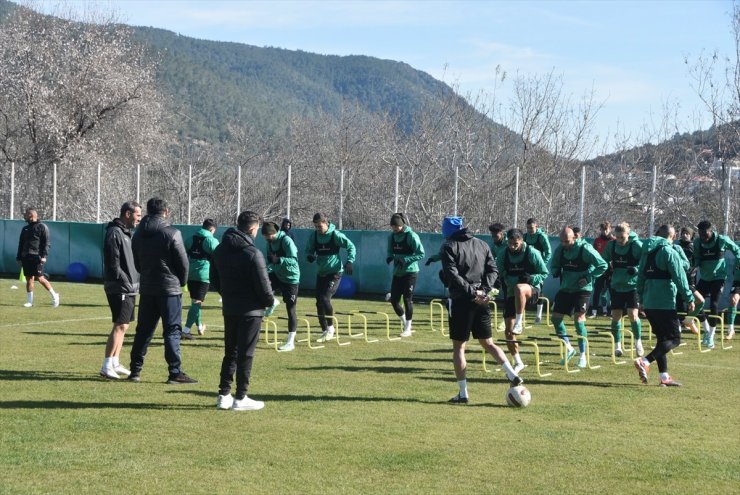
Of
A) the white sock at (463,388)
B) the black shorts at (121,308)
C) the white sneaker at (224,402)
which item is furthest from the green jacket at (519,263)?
the white sneaker at (224,402)

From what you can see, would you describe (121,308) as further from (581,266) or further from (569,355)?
(581,266)

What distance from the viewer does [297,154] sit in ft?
188

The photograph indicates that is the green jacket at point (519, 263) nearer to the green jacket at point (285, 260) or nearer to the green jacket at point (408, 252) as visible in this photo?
the green jacket at point (408, 252)

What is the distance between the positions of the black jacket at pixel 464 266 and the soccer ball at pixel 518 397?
43.1 inches

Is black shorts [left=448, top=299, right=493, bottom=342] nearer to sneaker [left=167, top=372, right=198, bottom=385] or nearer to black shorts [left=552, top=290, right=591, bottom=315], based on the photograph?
sneaker [left=167, top=372, right=198, bottom=385]

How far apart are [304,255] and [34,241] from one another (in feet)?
28.3

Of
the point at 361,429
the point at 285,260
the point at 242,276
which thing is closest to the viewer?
the point at 361,429

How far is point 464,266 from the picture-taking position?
35.0 ft

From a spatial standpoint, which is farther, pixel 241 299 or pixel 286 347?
pixel 286 347

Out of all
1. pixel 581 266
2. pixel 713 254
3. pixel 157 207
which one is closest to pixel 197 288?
pixel 157 207

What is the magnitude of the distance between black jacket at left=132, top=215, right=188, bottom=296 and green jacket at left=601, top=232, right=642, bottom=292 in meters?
6.75

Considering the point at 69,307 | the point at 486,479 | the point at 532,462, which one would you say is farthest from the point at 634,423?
the point at 69,307

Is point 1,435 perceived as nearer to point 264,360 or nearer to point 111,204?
point 264,360

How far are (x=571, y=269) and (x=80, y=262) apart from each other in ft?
68.7
